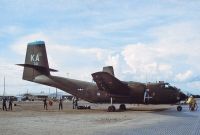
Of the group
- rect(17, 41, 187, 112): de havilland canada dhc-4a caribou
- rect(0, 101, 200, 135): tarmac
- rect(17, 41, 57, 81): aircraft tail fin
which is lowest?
rect(0, 101, 200, 135): tarmac

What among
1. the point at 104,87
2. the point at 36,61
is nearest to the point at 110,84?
the point at 104,87

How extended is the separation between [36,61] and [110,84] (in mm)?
9710

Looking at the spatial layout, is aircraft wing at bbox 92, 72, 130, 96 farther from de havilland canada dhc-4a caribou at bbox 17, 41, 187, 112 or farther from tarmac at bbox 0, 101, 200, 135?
tarmac at bbox 0, 101, 200, 135

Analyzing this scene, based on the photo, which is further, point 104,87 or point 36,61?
point 36,61

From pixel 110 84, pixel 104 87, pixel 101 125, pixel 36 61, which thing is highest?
pixel 36 61

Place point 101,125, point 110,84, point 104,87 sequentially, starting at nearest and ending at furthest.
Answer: point 101,125, point 110,84, point 104,87

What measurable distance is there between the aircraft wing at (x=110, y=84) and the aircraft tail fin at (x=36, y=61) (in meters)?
7.45

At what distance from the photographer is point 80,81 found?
4053cm

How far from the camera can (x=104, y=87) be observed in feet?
124

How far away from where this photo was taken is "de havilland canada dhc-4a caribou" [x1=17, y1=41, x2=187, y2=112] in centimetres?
3725

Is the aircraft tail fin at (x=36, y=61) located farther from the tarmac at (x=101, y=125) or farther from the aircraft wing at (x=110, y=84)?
the tarmac at (x=101, y=125)

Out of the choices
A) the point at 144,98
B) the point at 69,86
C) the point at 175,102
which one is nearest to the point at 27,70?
the point at 69,86

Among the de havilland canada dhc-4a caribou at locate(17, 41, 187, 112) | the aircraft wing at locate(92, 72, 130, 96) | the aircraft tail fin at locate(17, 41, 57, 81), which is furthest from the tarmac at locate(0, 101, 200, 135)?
the aircraft tail fin at locate(17, 41, 57, 81)

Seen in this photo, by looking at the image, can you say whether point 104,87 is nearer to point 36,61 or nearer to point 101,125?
point 36,61
